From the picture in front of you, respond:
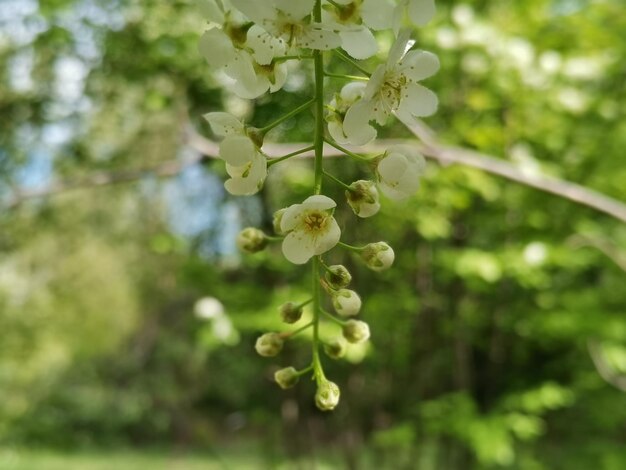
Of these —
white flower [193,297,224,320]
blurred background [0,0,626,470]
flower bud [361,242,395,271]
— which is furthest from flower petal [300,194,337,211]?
white flower [193,297,224,320]

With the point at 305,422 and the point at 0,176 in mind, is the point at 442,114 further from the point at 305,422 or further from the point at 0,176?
the point at 0,176

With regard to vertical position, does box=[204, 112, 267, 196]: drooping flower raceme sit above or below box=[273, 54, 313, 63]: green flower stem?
below

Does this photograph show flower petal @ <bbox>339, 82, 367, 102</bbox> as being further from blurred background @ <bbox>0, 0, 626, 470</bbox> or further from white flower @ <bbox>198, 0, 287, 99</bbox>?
blurred background @ <bbox>0, 0, 626, 470</bbox>

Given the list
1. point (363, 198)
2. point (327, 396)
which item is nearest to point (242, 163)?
point (363, 198)

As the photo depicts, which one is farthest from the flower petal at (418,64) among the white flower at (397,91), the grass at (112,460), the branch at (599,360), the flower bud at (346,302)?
the grass at (112,460)

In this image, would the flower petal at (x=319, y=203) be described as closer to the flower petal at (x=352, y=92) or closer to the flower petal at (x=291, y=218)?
the flower petal at (x=291, y=218)

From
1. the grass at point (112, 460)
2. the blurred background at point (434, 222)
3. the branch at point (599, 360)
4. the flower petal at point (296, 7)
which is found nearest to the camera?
the flower petal at point (296, 7)
